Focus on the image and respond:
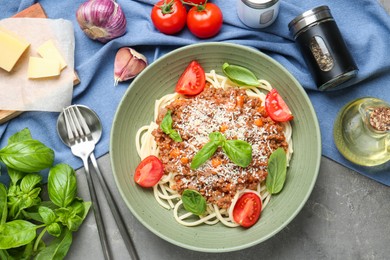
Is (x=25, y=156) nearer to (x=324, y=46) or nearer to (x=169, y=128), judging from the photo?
(x=169, y=128)

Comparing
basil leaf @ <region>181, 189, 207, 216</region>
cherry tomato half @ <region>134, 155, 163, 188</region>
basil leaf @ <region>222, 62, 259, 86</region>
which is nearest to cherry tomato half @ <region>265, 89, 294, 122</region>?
basil leaf @ <region>222, 62, 259, 86</region>

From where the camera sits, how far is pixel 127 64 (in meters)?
3.36

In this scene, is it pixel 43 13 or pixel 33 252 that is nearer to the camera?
pixel 33 252

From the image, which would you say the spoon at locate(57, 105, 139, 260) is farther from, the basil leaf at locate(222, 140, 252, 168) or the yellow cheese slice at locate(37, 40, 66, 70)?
the basil leaf at locate(222, 140, 252, 168)

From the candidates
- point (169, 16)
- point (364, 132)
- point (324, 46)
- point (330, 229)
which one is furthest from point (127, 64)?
point (330, 229)

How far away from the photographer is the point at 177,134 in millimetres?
3064

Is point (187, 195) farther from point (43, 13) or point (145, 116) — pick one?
point (43, 13)

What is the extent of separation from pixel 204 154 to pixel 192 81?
630 millimetres

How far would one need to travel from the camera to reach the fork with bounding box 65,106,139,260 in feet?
10.8

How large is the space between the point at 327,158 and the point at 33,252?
7.42 feet

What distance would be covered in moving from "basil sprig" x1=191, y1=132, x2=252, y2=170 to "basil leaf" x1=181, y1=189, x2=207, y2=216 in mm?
199

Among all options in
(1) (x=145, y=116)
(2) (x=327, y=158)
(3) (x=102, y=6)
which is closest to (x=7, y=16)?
(3) (x=102, y=6)

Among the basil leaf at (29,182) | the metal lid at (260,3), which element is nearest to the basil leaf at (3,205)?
the basil leaf at (29,182)

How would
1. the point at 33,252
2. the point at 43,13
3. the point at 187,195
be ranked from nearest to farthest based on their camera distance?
the point at 187,195 < the point at 33,252 < the point at 43,13
